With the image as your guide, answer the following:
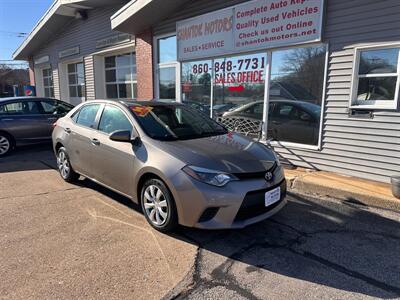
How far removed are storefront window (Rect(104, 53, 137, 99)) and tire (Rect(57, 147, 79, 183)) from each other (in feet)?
21.6

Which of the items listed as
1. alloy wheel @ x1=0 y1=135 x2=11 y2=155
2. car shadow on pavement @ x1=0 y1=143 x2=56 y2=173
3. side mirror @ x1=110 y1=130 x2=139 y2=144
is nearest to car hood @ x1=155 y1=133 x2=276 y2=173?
side mirror @ x1=110 y1=130 x2=139 y2=144

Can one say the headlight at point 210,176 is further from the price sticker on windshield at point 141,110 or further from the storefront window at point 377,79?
the storefront window at point 377,79

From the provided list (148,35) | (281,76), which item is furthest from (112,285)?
(148,35)

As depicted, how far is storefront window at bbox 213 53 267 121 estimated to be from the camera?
7008 millimetres

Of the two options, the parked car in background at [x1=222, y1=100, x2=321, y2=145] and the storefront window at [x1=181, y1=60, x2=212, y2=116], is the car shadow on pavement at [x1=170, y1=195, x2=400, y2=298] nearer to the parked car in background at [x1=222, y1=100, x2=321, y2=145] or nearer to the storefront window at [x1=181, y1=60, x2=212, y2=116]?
the parked car in background at [x1=222, y1=100, x2=321, y2=145]

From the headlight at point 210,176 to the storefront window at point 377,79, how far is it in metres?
3.46

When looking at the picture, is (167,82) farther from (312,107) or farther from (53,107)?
→ (312,107)

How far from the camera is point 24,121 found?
27.9 feet

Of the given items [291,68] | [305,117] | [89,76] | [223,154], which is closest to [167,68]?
[291,68]

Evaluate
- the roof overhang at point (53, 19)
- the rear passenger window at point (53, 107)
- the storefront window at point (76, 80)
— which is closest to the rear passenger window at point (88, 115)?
the rear passenger window at point (53, 107)

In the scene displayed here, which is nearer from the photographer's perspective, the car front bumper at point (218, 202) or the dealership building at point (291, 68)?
the car front bumper at point (218, 202)

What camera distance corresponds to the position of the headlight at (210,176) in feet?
10.7

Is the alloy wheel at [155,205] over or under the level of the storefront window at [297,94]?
under

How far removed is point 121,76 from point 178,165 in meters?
10.1
